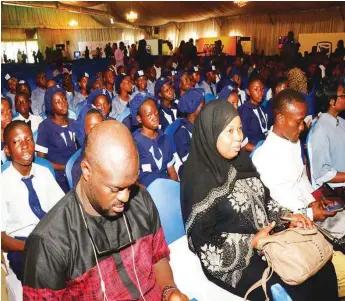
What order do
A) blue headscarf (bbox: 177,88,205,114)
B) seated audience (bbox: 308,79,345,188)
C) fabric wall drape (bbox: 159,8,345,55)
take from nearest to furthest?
seated audience (bbox: 308,79,345,188)
blue headscarf (bbox: 177,88,205,114)
fabric wall drape (bbox: 159,8,345,55)

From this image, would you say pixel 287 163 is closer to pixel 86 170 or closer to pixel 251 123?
pixel 86 170

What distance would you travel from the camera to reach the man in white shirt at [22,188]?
92.0 inches

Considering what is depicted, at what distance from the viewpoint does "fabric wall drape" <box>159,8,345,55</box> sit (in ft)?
47.6

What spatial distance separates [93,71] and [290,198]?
9.83 meters

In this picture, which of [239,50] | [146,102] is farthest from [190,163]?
[239,50]

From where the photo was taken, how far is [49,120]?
384 cm

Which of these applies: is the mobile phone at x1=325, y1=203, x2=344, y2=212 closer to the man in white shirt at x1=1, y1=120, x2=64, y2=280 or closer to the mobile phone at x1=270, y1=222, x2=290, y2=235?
the mobile phone at x1=270, y1=222, x2=290, y2=235

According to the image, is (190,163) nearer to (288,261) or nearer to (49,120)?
(288,261)

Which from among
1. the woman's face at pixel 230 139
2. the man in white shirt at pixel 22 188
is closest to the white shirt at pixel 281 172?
the woman's face at pixel 230 139

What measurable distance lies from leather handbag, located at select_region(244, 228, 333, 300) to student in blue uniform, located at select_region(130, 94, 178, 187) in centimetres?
161

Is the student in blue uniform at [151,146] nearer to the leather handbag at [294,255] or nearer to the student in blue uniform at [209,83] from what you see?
the leather handbag at [294,255]

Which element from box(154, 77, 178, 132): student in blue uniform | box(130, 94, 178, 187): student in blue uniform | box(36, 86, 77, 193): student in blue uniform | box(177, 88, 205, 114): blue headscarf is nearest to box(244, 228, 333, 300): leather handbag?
box(130, 94, 178, 187): student in blue uniform

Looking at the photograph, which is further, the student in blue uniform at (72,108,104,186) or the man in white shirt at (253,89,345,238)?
the student in blue uniform at (72,108,104,186)

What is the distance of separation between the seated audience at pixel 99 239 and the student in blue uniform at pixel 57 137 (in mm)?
2307
